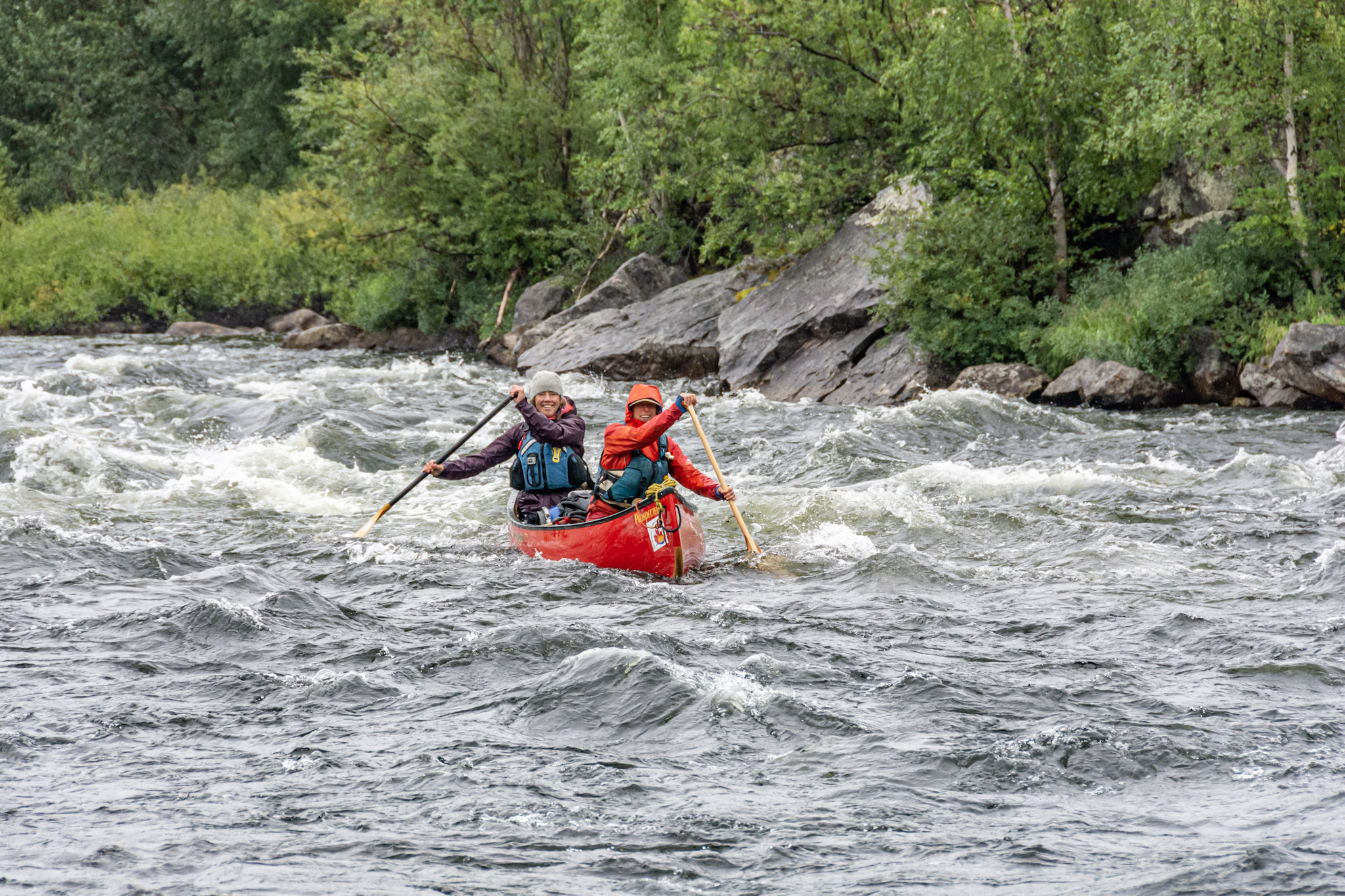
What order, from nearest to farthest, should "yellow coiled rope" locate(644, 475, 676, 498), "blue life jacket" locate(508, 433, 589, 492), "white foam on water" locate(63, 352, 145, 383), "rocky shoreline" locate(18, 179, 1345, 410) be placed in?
"yellow coiled rope" locate(644, 475, 676, 498), "blue life jacket" locate(508, 433, 589, 492), "rocky shoreline" locate(18, 179, 1345, 410), "white foam on water" locate(63, 352, 145, 383)

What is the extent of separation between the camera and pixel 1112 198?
17688mm

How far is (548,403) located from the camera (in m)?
9.59

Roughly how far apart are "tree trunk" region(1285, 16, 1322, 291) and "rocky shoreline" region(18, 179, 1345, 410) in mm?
1441

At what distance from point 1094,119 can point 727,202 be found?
21.4 feet

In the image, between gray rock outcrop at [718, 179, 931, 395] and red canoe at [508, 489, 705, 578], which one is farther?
gray rock outcrop at [718, 179, 931, 395]

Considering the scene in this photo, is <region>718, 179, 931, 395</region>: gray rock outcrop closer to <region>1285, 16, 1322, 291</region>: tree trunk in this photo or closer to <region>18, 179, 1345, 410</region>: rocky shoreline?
<region>18, 179, 1345, 410</region>: rocky shoreline

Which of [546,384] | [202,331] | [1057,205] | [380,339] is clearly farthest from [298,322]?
[546,384]

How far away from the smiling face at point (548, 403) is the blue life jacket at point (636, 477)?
2.19ft

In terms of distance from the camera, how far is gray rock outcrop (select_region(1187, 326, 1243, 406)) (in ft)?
48.5

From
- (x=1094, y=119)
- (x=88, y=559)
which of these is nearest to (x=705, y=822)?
(x=88, y=559)

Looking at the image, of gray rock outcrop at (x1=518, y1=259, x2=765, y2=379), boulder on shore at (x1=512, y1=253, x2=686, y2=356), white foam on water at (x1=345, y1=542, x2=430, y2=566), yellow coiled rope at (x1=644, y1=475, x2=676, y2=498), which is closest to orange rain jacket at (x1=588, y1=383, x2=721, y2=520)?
yellow coiled rope at (x1=644, y1=475, x2=676, y2=498)

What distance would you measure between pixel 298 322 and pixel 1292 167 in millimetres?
21225

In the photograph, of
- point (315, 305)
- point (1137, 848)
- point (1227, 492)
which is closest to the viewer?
point (1137, 848)

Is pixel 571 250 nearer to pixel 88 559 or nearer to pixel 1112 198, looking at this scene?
pixel 1112 198
